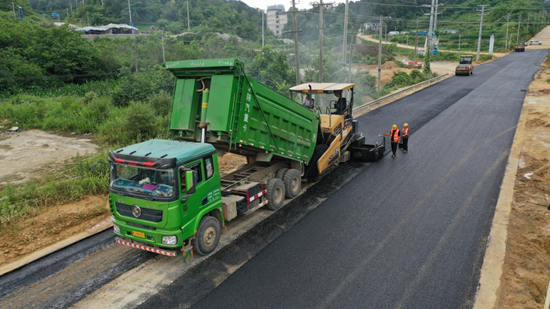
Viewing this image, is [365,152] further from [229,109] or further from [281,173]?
[229,109]

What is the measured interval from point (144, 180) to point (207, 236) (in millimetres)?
1709

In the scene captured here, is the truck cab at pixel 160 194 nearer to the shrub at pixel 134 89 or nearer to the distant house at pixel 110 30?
the shrub at pixel 134 89

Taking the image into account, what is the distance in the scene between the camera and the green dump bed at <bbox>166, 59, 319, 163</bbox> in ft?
27.5

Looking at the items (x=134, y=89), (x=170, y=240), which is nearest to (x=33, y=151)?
(x=134, y=89)

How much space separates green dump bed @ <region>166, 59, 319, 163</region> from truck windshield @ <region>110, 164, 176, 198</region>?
1.85 meters

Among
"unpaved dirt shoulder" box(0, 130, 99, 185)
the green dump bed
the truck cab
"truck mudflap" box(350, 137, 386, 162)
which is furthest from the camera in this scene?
"unpaved dirt shoulder" box(0, 130, 99, 185)

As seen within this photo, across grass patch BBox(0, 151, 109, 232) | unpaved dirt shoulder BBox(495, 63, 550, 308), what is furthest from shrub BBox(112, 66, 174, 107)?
unpaved dirt shoulder BBox(495, 63, 550, 308)

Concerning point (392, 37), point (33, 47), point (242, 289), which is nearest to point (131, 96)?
point (33, 47)

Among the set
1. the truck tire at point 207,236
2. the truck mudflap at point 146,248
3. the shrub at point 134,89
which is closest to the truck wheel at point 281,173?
the truck tire at point 207,236

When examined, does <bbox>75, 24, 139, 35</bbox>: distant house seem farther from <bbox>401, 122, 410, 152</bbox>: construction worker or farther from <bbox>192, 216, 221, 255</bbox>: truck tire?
<bbox>192, 216, 221, 255</bbox>: truck tire

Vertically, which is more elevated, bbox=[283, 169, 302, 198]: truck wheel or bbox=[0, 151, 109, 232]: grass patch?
bbox=[283, 169, 302, 198]: truck wheel

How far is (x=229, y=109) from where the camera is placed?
8.36 m

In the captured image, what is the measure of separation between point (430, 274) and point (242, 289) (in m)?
3.46

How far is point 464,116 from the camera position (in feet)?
67.1
